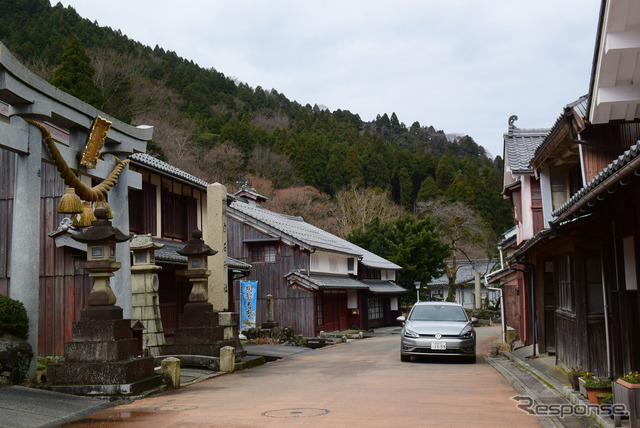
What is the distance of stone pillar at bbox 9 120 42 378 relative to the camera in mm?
10328

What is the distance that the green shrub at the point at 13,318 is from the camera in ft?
32.1

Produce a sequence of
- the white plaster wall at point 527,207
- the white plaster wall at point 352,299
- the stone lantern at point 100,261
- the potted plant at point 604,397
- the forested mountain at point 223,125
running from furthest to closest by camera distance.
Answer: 1. the forested mountain at point 223,125
2. the white plaster wall at point 352,299
3. the white plaster wall at point 527,207
4. the stone lantern at point 100,261
5. the potted plant at point 604,397

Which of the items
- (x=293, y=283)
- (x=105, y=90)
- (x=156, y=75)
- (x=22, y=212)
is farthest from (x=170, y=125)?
(x=22, y=212)

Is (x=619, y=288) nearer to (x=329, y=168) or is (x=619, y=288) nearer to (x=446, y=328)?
(x=446, y=328)

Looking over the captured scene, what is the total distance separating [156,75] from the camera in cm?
5922

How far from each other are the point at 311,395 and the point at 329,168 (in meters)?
53.1

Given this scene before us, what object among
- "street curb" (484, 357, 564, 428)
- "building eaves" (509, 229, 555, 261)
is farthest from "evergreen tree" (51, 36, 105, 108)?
"building eaves" (509, 229, 555, 261)

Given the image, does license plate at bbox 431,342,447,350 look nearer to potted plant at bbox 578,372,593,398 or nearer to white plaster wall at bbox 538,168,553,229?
white plaster wall at bbox 538,168,553,229

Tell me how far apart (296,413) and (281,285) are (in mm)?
24024

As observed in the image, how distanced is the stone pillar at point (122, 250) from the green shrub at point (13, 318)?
3086 millimetres

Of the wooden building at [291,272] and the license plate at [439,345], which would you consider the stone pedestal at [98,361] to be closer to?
the license plate at [439,345]

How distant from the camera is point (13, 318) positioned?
991cm

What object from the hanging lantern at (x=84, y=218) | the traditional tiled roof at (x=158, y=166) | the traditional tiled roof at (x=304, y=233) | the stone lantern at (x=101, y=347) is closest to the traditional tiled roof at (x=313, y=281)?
the traditional tiled roof at (x=304, y=233)

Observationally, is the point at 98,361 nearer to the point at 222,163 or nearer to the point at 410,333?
the point at 410,333
